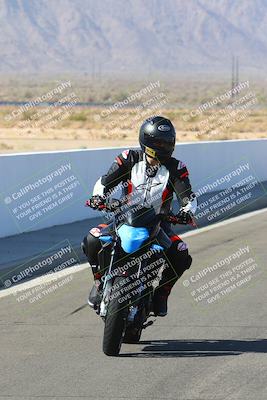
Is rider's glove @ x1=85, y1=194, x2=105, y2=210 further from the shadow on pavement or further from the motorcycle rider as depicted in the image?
the shadow on pavement

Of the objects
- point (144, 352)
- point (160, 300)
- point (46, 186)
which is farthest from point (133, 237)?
point (46, 186)

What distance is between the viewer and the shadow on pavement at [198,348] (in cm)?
809

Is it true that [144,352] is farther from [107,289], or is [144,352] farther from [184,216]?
[184,216]

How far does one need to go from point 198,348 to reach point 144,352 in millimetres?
462

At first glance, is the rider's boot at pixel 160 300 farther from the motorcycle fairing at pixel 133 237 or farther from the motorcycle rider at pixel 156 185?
the motorcycle fairing at pixel 133 237

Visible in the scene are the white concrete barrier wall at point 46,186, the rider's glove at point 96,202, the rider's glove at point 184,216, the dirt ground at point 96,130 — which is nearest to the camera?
the rider's glove at point 184,216

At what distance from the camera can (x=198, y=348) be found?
8.32m

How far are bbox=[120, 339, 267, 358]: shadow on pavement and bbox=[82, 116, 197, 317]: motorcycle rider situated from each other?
0.93 ft


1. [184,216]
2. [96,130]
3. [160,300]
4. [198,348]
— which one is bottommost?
[198,348]

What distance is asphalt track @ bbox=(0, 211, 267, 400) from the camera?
274 inches

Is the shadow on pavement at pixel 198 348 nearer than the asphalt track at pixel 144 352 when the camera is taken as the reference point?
No

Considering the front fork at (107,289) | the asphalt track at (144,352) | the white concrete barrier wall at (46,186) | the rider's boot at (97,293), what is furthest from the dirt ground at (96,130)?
the front fork at (107,289)

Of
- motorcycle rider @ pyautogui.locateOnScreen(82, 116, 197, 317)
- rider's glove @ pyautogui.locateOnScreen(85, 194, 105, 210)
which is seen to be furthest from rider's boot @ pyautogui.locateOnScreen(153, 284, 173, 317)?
rider's glove @ pyautogui.locateOnScreen(85, 194, 105, 210)

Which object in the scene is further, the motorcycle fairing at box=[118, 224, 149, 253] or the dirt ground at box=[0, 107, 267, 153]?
the dirt ground at box=[0, 107, 267, 153]
